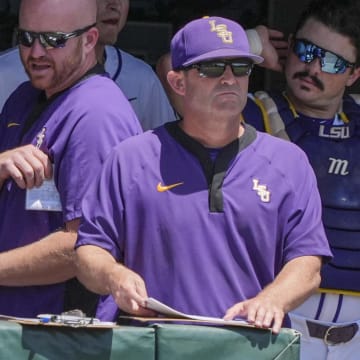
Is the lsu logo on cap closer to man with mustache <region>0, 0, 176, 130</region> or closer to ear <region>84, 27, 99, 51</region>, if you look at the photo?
ear <region>84, 27, 99, 51</region>

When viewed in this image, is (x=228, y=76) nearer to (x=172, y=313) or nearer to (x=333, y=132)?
(x=172, y=313)

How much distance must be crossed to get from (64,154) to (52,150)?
46mm

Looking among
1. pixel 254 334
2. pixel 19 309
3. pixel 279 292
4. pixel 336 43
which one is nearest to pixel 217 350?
pixel 254 334

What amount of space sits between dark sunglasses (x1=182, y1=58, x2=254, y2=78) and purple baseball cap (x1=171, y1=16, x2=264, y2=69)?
18mm

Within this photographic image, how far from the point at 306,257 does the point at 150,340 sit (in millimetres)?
572

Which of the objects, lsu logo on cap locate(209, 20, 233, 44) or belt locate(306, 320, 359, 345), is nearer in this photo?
lsu logo on cap locate(209, 20, 233, 44)

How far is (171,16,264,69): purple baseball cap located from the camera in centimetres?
316

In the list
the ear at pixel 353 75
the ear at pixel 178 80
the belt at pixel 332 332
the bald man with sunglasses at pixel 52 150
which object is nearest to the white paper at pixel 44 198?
the bald man with sunglasses at pixel 52 150

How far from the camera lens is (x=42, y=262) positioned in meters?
3.23

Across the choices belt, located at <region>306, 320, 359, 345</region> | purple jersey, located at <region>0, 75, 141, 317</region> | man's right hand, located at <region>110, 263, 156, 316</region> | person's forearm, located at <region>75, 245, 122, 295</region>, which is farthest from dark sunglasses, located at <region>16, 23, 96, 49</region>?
belt, located at <region>306, 320, 359, 345</region>

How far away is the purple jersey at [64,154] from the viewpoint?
3.21 meters

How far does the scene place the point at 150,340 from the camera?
108 inches

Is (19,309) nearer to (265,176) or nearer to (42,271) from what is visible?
(42,271)

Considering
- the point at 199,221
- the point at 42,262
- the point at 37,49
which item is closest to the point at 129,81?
the point at 37,49
